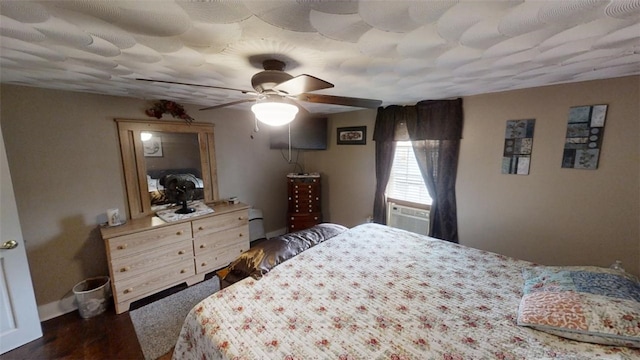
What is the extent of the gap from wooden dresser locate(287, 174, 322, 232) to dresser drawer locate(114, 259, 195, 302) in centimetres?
160

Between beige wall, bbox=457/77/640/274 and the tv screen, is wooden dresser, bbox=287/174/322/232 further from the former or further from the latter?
beige wall, bbox=457/77/640/274

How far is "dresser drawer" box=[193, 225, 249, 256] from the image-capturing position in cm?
271

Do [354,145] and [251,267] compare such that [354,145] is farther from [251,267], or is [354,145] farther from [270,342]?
[270,342]

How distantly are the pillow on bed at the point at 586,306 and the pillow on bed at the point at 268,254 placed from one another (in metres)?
1.49

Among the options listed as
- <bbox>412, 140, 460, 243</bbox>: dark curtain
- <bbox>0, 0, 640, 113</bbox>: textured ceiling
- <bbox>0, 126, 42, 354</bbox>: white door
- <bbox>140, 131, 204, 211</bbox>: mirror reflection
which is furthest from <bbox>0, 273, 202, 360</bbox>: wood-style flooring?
<bbox>412, 140, 460, 243</bbox>: dark curtain

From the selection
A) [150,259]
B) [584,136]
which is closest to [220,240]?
[150,259]

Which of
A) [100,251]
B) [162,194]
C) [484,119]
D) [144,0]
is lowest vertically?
[100,251]

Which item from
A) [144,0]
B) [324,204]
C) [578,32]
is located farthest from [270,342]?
[324,204]

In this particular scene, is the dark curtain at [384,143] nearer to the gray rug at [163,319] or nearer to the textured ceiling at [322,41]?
the textured ceiling at [322,41]

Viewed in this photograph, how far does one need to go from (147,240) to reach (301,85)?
222cm

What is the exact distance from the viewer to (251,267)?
67.8 inches

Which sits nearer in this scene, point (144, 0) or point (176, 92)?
point (144, 0)

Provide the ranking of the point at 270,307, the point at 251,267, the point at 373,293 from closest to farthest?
the point at 270,307 < the point at 373,293 < the point at 251,267

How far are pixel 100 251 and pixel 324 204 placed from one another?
2942 mm
